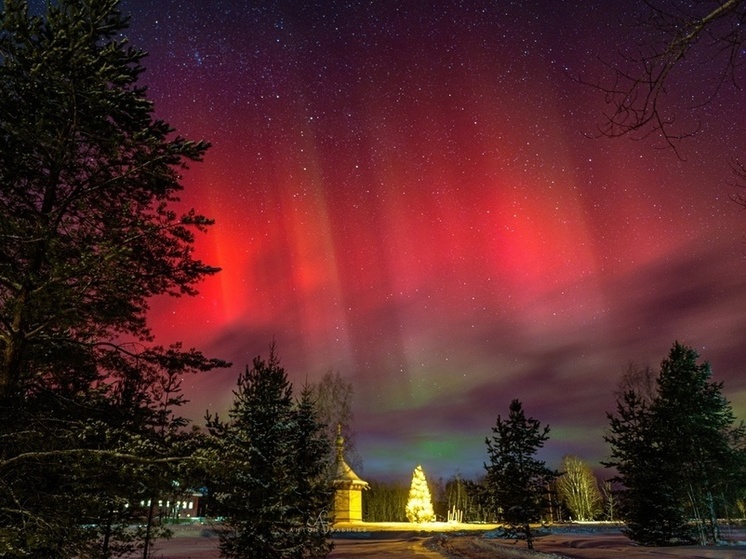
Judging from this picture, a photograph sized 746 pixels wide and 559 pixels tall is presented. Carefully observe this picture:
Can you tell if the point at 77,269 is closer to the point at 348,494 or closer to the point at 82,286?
the point at 82,286

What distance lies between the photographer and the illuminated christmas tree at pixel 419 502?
240ft

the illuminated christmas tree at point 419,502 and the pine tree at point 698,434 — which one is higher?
the pine tree at point 698,434

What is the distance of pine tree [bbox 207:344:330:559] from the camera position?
1416cm

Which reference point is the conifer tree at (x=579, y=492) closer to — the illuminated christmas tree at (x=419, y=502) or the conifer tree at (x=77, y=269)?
the illuminated christmas tree at (x=419, y=502)

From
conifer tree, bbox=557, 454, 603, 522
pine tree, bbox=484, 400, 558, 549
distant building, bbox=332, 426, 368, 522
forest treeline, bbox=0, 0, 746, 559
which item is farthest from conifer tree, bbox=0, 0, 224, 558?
conifer tree, bbox=557, 454, 603, 522

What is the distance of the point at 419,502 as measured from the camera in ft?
242

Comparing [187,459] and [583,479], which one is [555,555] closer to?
[187,459]

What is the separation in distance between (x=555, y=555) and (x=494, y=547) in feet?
28.6

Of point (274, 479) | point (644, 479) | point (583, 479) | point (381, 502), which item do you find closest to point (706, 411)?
point (644, 479)

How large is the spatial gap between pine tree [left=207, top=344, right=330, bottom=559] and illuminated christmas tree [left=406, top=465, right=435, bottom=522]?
64.0 meters

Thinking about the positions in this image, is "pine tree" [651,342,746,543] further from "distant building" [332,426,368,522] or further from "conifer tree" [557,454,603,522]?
"conifer tree" [557,454,603,522]

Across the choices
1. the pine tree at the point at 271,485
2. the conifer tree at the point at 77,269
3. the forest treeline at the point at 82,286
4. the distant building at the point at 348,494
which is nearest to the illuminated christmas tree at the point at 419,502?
the distant building at the point at 348,494

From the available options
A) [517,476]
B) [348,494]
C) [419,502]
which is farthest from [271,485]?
[419,502]

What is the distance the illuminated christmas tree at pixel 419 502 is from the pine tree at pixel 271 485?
6404 cm
